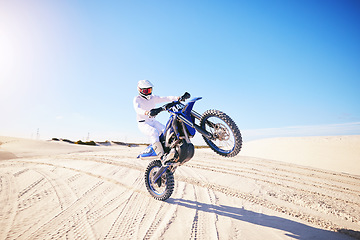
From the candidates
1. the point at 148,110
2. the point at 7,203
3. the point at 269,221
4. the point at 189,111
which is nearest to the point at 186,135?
the point at 189,111

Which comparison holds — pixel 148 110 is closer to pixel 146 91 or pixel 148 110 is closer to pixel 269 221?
pixel 146 91

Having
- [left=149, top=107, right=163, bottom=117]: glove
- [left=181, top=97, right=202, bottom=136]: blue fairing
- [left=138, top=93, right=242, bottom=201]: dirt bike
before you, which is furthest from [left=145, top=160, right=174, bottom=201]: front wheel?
[left=149, top=107, right=163, bottom=117]: glove

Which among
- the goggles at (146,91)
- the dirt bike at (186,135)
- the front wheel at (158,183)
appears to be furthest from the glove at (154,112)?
the front wheel at (158,183)

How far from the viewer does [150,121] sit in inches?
200

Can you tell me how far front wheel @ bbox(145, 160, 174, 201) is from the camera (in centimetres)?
439

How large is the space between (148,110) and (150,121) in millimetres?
334

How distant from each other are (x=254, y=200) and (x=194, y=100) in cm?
284

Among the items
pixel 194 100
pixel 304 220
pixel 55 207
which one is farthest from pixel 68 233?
pixel 304 220

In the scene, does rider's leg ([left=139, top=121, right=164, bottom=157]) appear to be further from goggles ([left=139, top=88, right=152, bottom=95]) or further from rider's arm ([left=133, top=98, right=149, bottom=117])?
goggles ([left=139, top=88, right=152, bottom=95])

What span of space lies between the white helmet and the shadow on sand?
267cm

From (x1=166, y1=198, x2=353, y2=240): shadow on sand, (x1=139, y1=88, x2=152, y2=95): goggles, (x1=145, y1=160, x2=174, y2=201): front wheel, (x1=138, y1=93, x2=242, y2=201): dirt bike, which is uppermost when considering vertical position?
(x1=139, y1=88, x2=152, y2=95): goggles

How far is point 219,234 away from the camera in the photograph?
2.99m

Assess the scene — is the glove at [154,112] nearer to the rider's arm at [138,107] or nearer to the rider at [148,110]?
the rider at [148,110]

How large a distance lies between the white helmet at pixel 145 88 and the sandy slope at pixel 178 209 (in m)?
2.55
